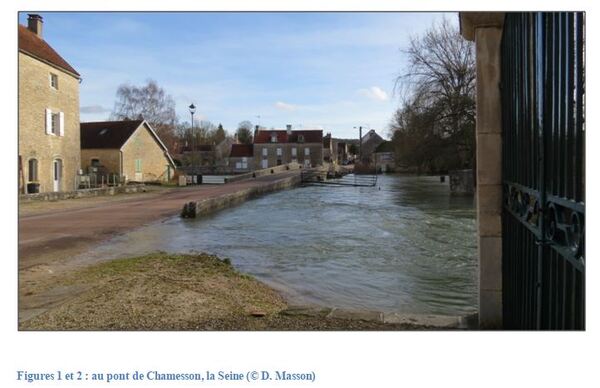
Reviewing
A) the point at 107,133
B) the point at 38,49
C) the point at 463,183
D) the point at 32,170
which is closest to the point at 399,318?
the point at 32,170

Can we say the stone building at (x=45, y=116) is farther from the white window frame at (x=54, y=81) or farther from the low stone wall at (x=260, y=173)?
the low stone wall at (x=260, y=173)

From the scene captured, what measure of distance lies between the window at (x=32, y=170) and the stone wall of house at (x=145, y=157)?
48.0ft

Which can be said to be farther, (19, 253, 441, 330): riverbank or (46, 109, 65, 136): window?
(46, 109, 65, 136): window

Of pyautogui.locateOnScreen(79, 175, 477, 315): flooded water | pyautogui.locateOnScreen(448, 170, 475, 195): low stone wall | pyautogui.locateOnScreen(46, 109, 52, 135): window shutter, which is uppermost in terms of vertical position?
pyautogui.locateOnScreen(46, 109, 52, 135): window shutter

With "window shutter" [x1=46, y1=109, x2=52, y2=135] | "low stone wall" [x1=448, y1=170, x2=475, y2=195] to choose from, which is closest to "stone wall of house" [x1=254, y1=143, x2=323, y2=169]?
"low stone wall" [x1=448, y1=170, x2=475, y2=195]

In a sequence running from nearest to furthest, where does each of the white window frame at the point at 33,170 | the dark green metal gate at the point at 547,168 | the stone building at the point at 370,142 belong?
the dark green metal gate at the point at 547,168 < the white window frame at the point at 33,170 < the stone building at the point at 370,142

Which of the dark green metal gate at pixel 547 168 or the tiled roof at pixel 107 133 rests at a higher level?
the tiled roof at pixel 107 133

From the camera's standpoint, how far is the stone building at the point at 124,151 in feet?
147

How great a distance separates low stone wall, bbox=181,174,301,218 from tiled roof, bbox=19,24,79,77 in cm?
1402

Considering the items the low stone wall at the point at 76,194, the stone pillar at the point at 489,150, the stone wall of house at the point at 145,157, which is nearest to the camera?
the stone pillar at the point at 489,150

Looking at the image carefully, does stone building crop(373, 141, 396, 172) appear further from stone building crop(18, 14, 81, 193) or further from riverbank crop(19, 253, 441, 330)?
riverbank crop(19, 253, 441, 330)

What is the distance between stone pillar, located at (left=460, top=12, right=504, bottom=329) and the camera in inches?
196

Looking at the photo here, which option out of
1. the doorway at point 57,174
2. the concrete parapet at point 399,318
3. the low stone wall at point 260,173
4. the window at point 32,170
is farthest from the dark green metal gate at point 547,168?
the low stone wall at point 260,173

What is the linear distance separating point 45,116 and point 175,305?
Result: 29467mm
